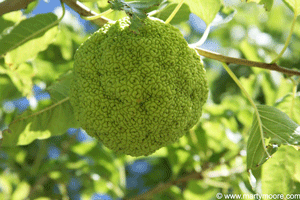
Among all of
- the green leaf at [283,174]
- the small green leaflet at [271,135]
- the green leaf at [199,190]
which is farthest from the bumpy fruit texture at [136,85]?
the green leaf at [199,190]

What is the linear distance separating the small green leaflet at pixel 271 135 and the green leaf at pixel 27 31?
3.91ft

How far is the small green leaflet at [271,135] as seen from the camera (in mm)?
A: 1317

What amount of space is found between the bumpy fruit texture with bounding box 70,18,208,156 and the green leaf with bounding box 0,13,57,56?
51 cm

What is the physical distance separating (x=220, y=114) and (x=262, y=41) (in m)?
1.62

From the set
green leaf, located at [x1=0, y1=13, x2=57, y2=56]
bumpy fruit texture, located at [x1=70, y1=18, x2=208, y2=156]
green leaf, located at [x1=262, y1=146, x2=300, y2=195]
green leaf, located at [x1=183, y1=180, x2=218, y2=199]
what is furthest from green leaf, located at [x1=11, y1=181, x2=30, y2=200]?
green leaf, located at [x1=262, y1=146, x2=300, y2=195]

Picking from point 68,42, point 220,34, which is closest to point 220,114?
point 68,42

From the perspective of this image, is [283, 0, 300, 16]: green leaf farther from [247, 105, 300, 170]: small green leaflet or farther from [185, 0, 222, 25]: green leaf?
[247, 105, 300, 170]: small green leaflet

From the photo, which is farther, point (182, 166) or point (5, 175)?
point (5, 175)

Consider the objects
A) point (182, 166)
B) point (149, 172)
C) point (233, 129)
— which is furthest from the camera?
point (149, 172)

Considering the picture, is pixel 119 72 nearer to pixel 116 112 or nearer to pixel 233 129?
pixel 116 112

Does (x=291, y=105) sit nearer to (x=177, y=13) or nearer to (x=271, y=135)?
(x=271, y=135)

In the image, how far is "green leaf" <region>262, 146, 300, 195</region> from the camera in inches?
61.6

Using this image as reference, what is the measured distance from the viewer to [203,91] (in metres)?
1.32

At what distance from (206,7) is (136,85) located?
27.9 inches
